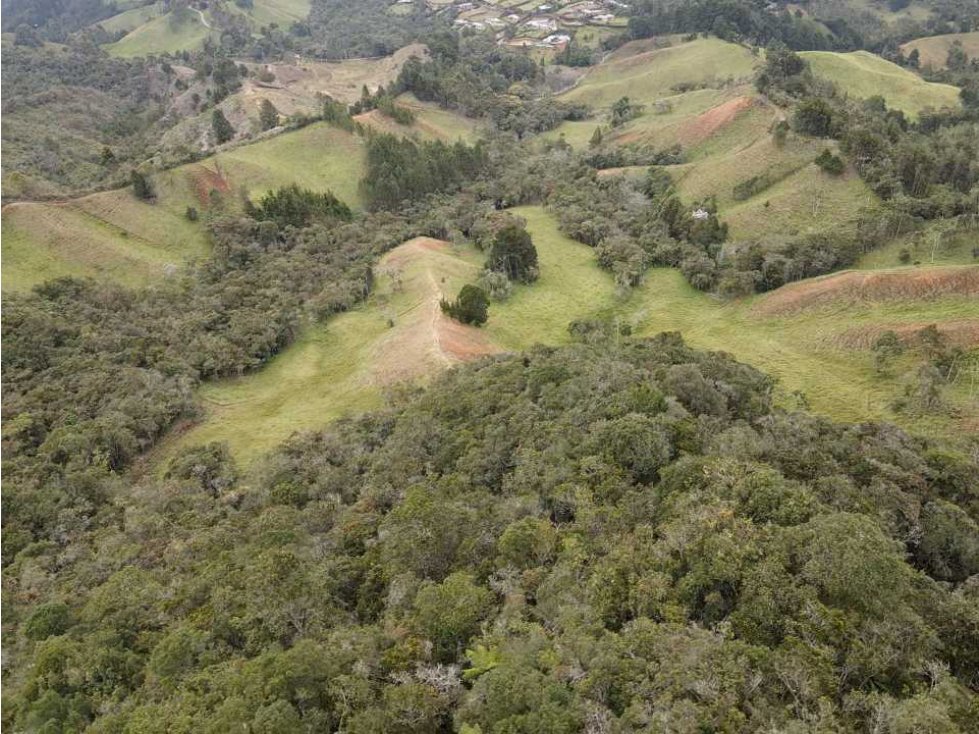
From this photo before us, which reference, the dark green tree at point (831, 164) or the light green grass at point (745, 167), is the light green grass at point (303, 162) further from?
the dark green tree at point (831, 164)

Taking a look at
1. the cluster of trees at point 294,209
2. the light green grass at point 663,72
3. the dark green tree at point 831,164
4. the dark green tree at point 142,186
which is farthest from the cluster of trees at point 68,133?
the light green grass at point 663,72

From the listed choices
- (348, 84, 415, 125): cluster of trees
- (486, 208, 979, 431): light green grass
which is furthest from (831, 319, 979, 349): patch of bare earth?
(348, 84, 415, 125): cluster of trees

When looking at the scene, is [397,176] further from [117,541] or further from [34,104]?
[34,104]

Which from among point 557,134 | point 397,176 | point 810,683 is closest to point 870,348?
point 810,683

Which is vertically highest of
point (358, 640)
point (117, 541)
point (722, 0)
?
point (722, 0)

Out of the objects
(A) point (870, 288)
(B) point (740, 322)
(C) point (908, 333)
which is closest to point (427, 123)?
(B) point (740, 322)

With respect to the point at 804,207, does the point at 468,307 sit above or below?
below

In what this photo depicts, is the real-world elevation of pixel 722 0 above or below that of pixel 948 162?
above

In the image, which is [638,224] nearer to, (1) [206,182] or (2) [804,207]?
(2) [804,207]
